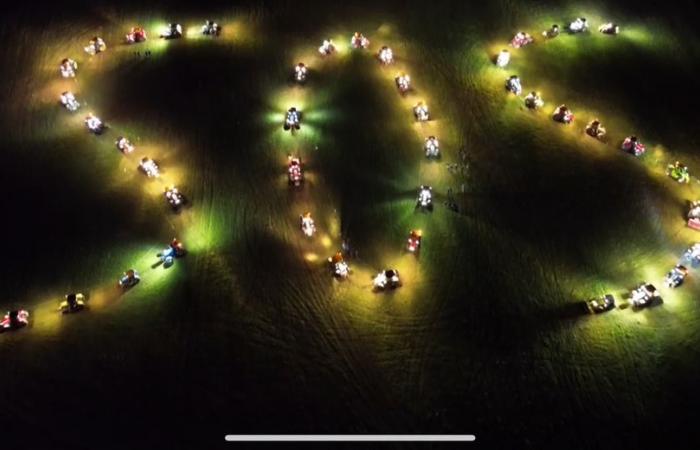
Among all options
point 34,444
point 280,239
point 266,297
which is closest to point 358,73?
point 280,239

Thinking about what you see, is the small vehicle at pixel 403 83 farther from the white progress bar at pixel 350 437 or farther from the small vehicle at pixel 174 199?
the white progress bar at pixel 350 437

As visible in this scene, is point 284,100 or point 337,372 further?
point 284,100

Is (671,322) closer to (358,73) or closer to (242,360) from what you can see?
(242,360)

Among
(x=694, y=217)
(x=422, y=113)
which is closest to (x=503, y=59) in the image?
(x=422, y=113)

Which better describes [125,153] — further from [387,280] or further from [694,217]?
[694,217]

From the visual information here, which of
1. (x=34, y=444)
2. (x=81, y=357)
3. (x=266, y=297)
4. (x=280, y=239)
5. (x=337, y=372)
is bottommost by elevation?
(x=34, y=444)

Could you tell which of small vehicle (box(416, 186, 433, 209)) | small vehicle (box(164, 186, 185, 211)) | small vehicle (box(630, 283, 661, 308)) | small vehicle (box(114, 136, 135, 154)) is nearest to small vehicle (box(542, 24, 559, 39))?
small vehicle (box(416, 186, 433, 209))

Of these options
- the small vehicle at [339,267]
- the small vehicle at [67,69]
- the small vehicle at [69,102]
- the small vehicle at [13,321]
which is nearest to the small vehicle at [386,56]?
the small vehicle at [339,267]
